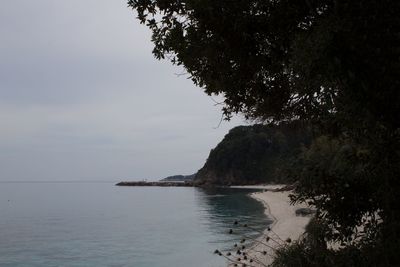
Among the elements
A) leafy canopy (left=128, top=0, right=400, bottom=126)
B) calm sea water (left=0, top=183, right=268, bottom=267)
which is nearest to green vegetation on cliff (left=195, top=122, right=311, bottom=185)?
calm sea water (left=0, top=183, right=268, bottom=267)

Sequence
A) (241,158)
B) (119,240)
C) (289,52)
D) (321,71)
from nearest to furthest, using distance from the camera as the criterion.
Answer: (321,71)
(289,52)
(119,240)
(241,158)

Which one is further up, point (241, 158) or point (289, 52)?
point (241, 158)

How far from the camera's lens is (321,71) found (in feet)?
15.3

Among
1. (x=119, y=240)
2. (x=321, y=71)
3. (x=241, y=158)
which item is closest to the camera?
(x=321, y=71)

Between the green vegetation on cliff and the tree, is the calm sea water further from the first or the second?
the green vegetation on cliff

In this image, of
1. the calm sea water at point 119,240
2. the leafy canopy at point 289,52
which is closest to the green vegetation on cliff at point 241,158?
the calm sea water at point 119,240

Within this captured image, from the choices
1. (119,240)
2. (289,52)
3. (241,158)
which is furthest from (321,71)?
(241,158)

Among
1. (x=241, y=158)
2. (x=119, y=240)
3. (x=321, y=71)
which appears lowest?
(x=119, y=240)

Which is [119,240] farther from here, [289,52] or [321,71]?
[321,71]

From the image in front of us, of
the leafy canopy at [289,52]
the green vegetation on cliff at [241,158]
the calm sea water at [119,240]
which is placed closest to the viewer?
the leafy canopy at [289,52]

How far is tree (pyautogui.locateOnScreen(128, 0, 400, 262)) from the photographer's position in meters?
4.59

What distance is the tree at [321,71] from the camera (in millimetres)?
4586

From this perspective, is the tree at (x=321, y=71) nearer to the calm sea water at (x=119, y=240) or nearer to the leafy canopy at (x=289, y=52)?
the leafy canopy at (x=289, y=52)

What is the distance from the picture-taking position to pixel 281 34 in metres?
5.58
